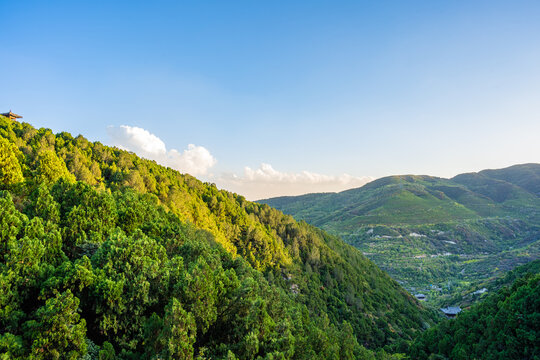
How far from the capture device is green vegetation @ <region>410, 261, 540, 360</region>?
1495 inches

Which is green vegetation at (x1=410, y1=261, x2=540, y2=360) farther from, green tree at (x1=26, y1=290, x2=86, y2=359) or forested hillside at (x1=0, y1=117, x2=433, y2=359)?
green tree at (x1=26, y1=290, x2=86, y2=359)

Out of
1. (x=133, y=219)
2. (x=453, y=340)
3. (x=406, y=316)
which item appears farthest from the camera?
(x=406, y=316)

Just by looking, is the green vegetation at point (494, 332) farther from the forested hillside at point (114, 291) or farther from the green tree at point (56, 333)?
the green tree at point (56, 333)

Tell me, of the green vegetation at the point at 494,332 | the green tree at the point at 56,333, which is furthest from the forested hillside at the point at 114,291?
the green vegetation at the point at 494,332

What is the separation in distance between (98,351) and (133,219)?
18.4 m

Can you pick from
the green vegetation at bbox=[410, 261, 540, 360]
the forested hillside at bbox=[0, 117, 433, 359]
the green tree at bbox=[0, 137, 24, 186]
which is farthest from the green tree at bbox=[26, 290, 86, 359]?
the green vegetation at bbox=[410, 261, 540, 360]

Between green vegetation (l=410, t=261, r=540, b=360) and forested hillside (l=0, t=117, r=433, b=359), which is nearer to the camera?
forested hillside (l=0, t=117, r=433, b=359)

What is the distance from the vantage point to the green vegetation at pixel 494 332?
125ft

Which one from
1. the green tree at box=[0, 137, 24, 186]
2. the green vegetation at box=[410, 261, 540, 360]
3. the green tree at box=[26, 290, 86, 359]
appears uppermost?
the green tree at box=[0, 137, 24, 186]

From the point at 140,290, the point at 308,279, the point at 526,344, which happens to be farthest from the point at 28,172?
the point at 526,344

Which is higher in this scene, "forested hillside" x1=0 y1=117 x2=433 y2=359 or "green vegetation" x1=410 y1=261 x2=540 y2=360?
"forested hillside" x1=0 y1=117 x2=433 y2=359

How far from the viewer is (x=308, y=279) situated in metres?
79.9

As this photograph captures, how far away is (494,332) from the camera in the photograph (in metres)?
41.6

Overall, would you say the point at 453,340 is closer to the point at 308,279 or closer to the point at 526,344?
the point at 526,344
